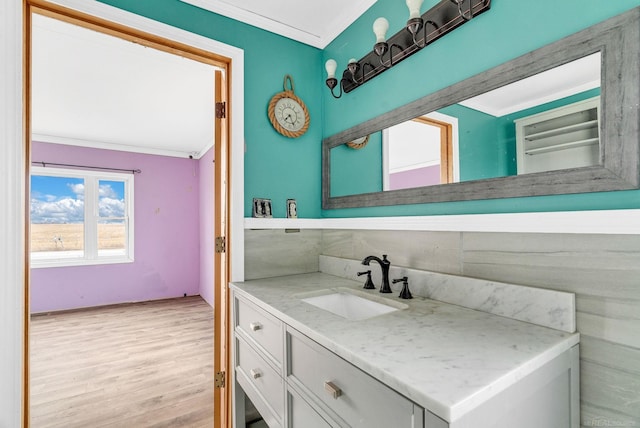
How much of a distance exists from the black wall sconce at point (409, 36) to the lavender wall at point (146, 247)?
4138 mm

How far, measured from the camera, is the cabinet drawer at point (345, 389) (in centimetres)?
66

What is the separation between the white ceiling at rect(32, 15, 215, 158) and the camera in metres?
2.12

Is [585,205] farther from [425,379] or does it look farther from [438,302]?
[425,379]

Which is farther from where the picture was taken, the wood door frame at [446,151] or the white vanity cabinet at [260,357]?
the wood door frame at [446,151]

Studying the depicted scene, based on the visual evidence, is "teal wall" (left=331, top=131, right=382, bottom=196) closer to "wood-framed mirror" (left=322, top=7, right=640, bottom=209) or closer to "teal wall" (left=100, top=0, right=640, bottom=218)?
"teal wall" (left=100, top=0, right=640, bottom=218)

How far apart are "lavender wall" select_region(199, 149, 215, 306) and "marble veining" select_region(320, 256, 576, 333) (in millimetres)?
3699

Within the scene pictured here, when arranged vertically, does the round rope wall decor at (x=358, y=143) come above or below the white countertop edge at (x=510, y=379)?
above

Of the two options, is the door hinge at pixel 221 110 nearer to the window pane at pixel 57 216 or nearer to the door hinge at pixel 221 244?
the door hinge at pixel 221 244

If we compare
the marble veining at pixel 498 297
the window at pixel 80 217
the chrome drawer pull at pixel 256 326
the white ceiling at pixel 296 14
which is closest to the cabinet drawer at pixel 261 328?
the chrome drawer pull at pixel 256 326

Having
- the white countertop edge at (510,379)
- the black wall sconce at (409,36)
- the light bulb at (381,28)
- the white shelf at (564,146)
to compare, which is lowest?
the white countertop edge at (510,379)

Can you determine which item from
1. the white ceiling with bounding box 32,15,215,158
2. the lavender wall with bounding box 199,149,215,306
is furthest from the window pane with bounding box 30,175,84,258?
the lavender wall with bounding box 199,149,215,306

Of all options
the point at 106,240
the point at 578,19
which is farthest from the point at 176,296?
the point at 578,19

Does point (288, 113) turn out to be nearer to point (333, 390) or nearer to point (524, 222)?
point (524, 222)

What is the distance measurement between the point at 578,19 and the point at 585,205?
1.94ft
